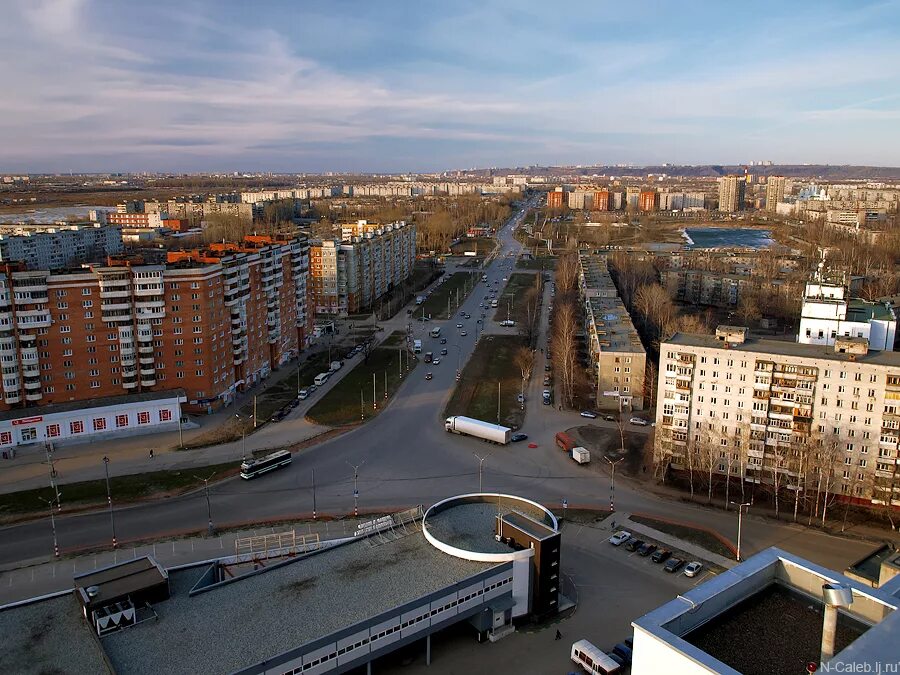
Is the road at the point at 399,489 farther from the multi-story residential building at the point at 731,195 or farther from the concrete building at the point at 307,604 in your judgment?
the multi-story residential building at the point at 731,195

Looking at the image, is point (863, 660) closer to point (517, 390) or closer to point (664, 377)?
point (664, 377)

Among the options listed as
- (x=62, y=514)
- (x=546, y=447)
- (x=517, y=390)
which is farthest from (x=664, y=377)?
(x=62, y=514)

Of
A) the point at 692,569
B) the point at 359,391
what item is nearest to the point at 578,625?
the point at 692,569

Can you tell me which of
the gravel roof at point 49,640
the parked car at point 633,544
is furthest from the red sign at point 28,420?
the parked car at point 633,544

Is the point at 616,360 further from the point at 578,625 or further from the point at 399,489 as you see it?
the point at 578,625

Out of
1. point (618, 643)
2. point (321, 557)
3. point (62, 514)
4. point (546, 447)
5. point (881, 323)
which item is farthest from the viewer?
point (881, 323)

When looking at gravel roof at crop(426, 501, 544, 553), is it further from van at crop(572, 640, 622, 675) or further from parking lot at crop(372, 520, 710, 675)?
van at crop(572, 640, 622, 675)

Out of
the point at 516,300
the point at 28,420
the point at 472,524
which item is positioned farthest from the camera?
the point at 516,300

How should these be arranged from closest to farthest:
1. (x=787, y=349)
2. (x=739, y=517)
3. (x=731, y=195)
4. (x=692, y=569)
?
(x=692, y=569) < (x=739, y=517) < (x=787, y=349) < (x=731, y=195)
